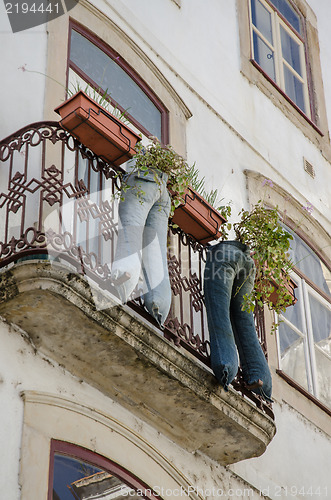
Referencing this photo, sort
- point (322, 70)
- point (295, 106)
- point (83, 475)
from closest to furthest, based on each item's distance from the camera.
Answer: point (83, 475)
point (295, 106)
point (322, 70)

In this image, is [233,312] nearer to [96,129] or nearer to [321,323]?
[96,129]

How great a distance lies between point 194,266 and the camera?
8.17 m

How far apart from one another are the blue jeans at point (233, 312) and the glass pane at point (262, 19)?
4.42 metres

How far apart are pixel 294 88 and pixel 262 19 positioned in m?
0.84

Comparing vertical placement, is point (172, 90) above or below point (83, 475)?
above

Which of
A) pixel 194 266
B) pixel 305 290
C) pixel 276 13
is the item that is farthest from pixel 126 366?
pixel 276 13

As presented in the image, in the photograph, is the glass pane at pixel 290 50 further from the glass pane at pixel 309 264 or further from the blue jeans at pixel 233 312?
the blue jeans at pixel 233 312

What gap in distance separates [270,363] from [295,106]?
11.8ft

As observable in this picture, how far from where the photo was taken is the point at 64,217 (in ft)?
22.2

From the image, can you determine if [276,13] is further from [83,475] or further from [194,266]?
[83,475]

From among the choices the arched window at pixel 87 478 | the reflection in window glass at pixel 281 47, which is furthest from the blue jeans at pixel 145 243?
the reflection in window glass at pixel 281 47

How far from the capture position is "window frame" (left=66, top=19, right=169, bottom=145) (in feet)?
27.0

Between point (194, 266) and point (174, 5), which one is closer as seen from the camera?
point (194, 266)

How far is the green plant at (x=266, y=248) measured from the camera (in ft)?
24.6
